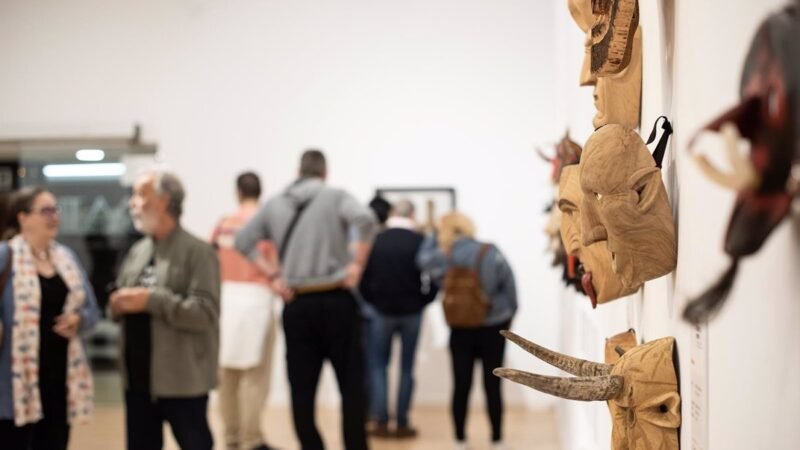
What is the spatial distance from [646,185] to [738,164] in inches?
25.4

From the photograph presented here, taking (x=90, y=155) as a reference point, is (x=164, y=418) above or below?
below

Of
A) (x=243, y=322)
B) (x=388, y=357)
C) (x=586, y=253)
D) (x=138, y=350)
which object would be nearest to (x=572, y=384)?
(x=586, y=253)

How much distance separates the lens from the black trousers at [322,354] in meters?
4.66

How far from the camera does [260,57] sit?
844 centimetres

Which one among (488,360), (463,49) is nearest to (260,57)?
(463,49)

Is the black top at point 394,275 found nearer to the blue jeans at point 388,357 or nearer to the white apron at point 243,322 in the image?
the blue jeans at point 388,357

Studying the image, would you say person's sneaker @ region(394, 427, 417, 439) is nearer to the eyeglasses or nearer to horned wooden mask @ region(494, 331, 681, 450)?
the eyeglasses

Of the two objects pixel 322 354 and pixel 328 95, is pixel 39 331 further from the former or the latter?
pixel 328 95

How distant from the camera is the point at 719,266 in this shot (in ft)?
3.16

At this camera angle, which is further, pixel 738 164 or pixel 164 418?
pixel 164 418

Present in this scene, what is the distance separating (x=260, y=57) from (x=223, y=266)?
3.15m

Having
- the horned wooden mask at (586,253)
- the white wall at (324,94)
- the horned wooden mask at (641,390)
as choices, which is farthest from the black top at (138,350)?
the white wall at (324,94)

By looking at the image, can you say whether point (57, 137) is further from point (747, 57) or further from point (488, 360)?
point (747, 57)

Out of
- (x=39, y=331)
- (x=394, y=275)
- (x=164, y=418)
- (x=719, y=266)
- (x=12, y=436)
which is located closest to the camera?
(x=719, y=266)
